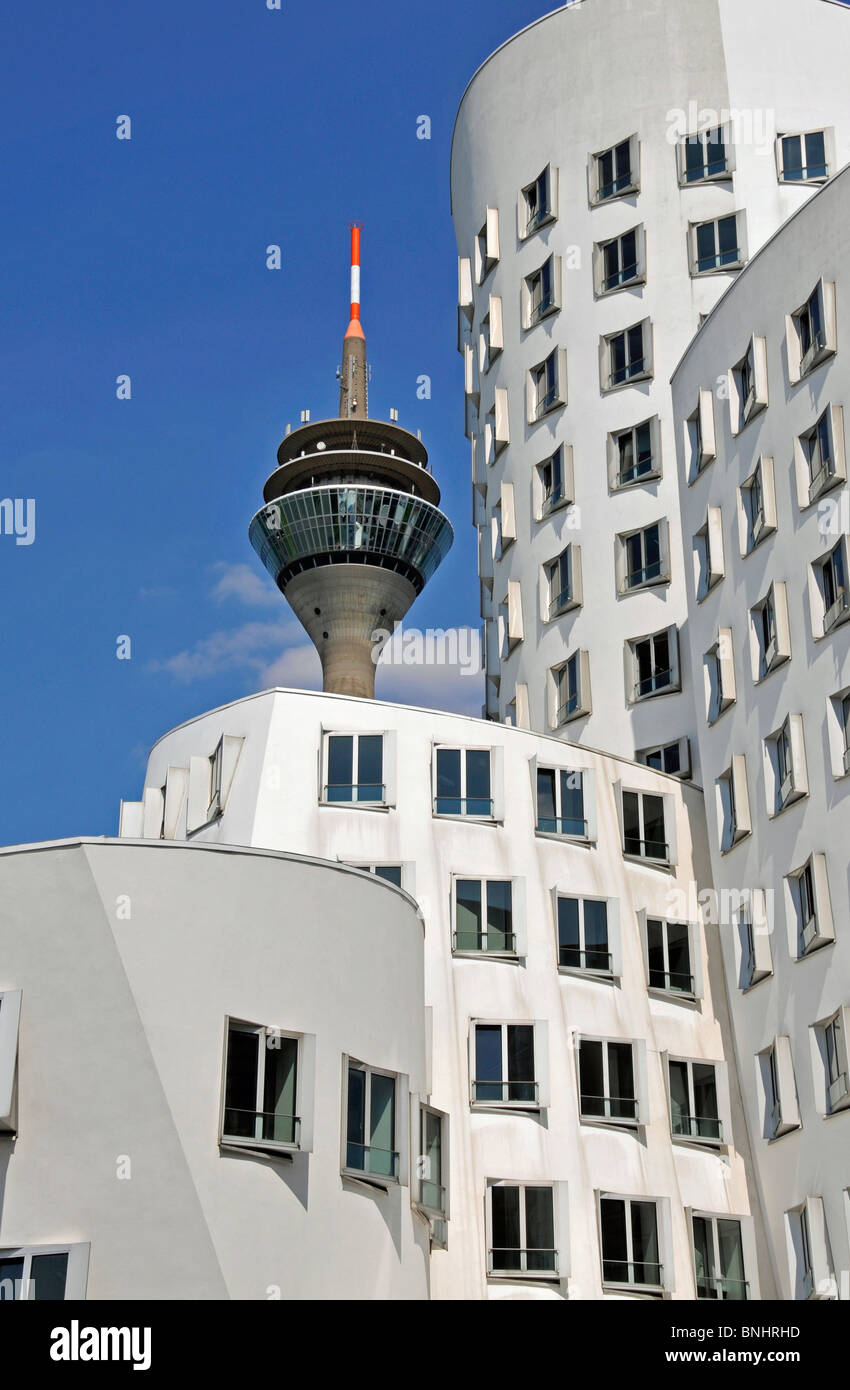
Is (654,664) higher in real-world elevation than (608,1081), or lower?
higher

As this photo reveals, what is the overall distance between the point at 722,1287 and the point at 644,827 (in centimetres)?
926

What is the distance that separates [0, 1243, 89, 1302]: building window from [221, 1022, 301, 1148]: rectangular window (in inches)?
92.4

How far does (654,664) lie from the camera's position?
41.8 m

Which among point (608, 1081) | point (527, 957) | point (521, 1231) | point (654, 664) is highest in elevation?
point (654, 664)

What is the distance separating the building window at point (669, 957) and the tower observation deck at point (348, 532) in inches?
2188

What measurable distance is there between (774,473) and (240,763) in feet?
39.0

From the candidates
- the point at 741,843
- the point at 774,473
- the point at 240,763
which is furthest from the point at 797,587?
the point at 240,763

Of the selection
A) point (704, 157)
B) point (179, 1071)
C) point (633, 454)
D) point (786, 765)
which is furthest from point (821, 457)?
point (179, 1071)

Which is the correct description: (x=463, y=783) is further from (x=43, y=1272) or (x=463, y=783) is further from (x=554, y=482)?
(x=43, y=1272)

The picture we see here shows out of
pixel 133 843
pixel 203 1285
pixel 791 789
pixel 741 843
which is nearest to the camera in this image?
pixel 203 1285

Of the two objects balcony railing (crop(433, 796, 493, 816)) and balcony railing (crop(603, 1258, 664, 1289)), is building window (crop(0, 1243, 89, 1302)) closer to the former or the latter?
balcony railing (crop(603, 1258, 664, 1289))

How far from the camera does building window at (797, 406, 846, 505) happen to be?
104ft

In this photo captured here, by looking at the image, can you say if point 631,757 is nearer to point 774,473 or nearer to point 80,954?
point 774,473
